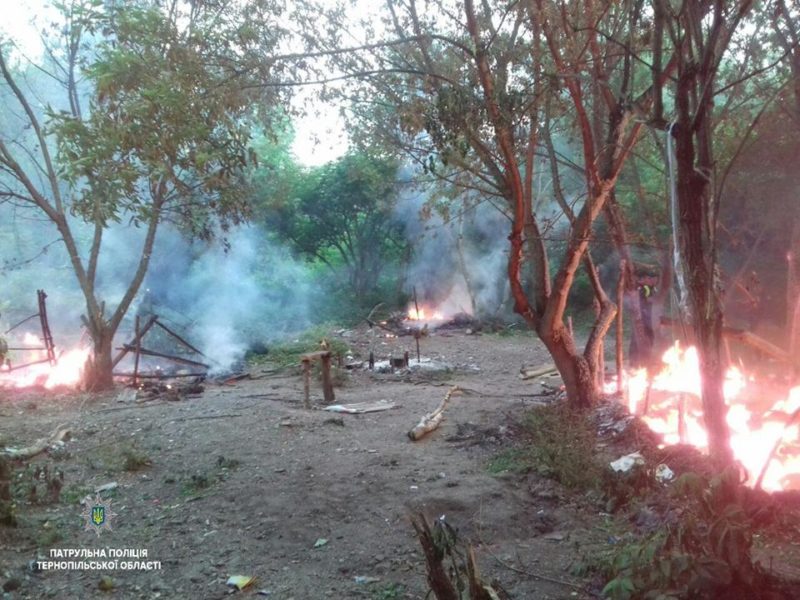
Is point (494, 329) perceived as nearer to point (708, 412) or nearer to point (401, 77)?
point (401, 77)

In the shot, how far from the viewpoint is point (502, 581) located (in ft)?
14.0

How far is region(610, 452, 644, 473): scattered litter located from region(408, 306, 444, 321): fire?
16918mm

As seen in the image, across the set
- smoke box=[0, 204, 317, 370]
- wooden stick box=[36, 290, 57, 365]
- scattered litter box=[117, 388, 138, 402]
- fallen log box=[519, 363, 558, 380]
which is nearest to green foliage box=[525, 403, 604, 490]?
fallen log box=[519, 363, 558, 380]

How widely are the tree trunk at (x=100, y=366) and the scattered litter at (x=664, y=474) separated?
35.4ft

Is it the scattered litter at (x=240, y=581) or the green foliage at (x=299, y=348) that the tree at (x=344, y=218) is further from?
the scattered litter at (x=240, y=581)

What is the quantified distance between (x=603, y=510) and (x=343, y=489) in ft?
8.30

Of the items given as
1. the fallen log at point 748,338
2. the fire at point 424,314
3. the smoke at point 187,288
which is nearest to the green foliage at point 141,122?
the fallen log at point 748,338

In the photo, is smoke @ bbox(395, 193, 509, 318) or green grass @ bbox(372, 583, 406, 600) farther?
smoke @ bbox(395, 193, 509, 318)

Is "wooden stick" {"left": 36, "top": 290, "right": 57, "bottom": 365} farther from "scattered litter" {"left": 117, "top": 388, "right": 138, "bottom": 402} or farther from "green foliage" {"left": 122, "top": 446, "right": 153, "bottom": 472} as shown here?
"green foliage" {"left": 122, "top": 446, "right": 153, "bottom": 472}

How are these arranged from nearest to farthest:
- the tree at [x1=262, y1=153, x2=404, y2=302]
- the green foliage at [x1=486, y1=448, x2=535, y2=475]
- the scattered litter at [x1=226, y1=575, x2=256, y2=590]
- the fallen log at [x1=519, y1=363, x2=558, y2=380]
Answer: the scattered litter at [x1=226, y1=575, x2=256, y2=590] → the green foliage at [x1=486, y1=448, x2=535, y2=475] → the fallen log at [x1=519, y1=363, x2=558, y2=380] → the tree at [x1=262, y1=153, x2=404, y2=302]

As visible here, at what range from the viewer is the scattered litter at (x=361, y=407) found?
9898mm

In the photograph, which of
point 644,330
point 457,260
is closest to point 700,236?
point 644,330

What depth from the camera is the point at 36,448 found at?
7430 mm

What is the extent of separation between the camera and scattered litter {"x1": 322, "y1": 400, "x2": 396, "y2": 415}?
9.90m
